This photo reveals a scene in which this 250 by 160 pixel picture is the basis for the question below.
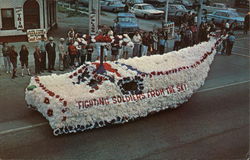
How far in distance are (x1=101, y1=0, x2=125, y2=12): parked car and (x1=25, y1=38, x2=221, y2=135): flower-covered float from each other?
2394cm

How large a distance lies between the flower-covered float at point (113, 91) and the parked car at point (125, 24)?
11.6m

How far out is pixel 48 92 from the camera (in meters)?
9.69

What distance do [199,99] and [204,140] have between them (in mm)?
3583

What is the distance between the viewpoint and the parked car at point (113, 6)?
116 ft

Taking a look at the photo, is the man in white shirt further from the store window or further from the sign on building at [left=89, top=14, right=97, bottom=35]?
the store window

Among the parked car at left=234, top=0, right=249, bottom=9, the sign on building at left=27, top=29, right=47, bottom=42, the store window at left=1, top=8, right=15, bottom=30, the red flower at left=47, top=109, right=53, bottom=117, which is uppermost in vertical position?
the parked car at left=234, top=0, right=249, bottom=9

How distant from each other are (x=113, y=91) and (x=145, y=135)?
1.63m

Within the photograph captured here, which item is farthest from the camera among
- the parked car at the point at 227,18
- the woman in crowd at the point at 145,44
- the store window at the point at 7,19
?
the parked car at the point at 227,18

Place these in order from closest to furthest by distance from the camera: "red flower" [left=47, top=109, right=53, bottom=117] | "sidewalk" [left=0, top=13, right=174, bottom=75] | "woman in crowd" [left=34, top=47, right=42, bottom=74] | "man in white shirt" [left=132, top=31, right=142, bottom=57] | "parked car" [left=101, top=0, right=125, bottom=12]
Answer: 1. "red flower" [left=47, top=109, right=53, bottom=117]
2. "woman in crowd" [left=34, top=47, right=42, bottom=74]
3. "man in white shirt" [left=132, top=31, right=142, bottom=57]
4. "sidewalk" [left=0, top=13, right=174, bottom=75]
5. "parked car" [left=101, top=0, right=125, bottom=12]

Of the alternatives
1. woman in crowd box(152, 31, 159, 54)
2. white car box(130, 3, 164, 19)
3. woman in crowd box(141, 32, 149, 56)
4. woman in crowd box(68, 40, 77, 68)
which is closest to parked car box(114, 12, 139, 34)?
woman in crowd box(152, 31, 159, 54)

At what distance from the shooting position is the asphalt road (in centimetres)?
882


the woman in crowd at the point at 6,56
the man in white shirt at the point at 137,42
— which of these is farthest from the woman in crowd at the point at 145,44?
the woman in crowd at the point at 6,56

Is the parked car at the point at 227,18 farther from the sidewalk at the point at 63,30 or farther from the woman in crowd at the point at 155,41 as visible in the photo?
the woman in crowd at the point at 155,41

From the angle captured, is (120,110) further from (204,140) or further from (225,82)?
(225,82)
